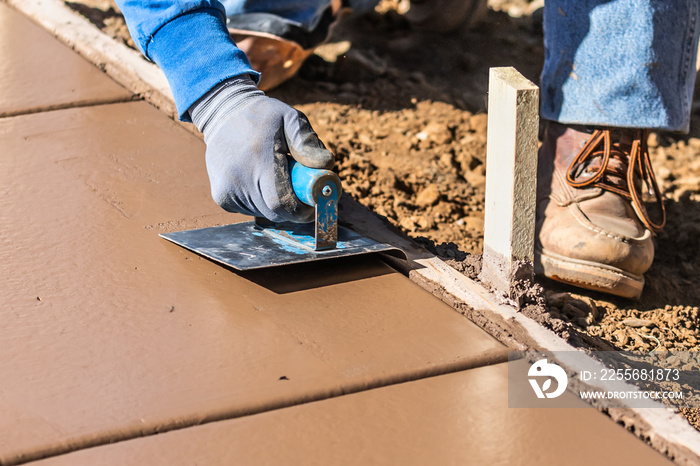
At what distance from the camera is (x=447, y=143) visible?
2.91 metres

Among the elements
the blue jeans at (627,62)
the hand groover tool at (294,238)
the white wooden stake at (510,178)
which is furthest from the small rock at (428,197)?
the white wooden stake at (510,178)

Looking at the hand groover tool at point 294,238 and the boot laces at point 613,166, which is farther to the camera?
the boot laces at point 613,166

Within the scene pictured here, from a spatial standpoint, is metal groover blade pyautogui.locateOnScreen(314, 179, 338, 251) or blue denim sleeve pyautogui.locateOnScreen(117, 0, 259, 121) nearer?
metal groover blade pyautogui.locateOnScreen(314, 179, 338, 251)

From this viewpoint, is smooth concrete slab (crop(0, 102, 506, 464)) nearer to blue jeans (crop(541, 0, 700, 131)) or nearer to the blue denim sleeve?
the blue denim sleeve

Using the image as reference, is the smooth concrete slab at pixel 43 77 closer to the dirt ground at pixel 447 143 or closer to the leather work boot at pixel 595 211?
the dirt ground at pixel 447 143

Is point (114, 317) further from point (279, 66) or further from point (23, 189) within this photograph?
point (279, 66)

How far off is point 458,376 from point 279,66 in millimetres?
2075

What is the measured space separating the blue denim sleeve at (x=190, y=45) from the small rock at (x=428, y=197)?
2.53ft

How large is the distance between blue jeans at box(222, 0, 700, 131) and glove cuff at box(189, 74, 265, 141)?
0.95 metres

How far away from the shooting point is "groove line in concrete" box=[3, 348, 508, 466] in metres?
Answer: 1.18

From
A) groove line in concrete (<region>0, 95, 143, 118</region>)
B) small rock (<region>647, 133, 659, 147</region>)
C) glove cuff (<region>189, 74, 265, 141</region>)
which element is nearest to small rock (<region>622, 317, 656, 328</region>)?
glove cuff (<region>189, 74, 265, 141</region>)

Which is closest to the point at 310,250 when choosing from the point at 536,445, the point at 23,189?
the point at 536,445

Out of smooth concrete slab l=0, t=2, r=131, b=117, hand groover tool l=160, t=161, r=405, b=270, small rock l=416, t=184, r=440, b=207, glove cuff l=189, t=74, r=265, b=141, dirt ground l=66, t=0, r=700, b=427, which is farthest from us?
smooth concrete slab l=0, t=2, r=131, b=117

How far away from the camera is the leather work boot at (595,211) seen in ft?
6.57
